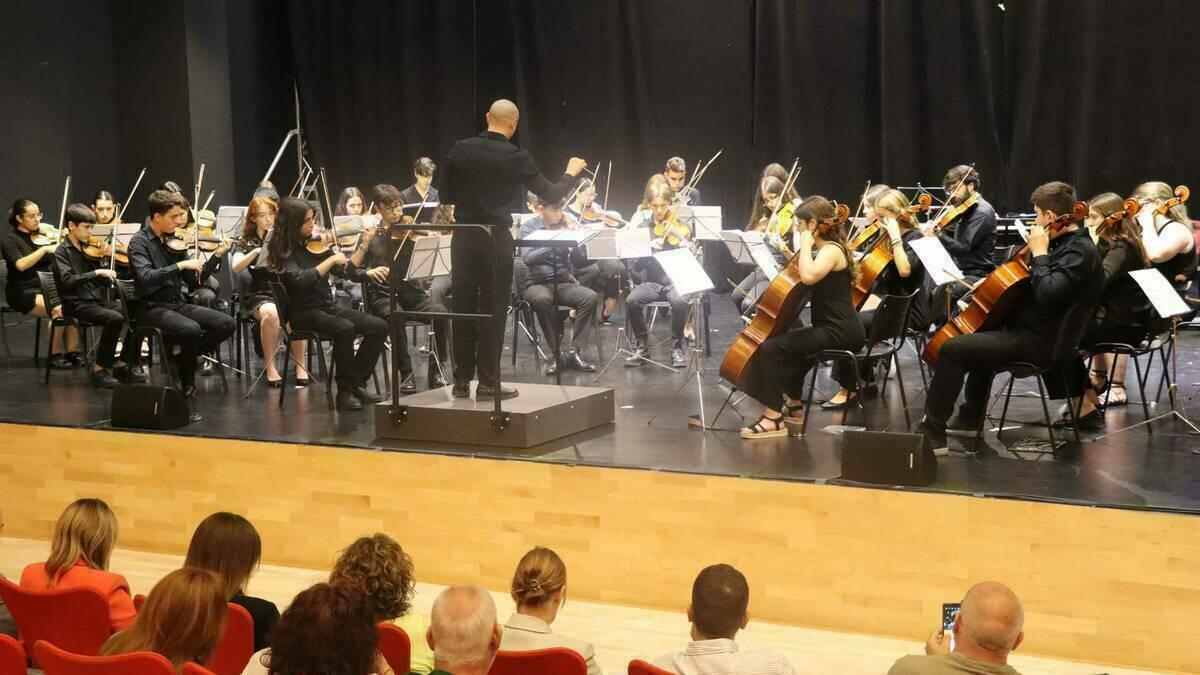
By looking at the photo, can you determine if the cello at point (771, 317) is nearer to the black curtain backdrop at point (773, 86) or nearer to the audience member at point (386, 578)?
the audience member at point (386, 578)

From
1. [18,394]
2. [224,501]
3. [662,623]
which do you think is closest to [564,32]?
[18,394]

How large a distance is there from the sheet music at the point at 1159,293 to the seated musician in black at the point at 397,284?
12.5 ft

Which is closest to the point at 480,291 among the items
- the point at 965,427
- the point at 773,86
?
the point at 965,427

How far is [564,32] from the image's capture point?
11734 mm

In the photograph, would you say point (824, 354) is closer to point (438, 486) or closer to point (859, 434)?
point (859, 434)

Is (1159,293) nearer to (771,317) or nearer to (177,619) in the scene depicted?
(771,317)

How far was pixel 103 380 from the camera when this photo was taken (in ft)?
24.1

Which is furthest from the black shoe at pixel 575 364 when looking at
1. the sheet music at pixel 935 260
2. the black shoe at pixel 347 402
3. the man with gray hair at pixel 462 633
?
the man with gray hair at pixel 462 633

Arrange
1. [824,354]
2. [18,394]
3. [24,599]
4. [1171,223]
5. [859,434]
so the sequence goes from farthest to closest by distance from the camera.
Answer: [18,394]
[1171,223]
[824,354]
[859,434]
[24,599]

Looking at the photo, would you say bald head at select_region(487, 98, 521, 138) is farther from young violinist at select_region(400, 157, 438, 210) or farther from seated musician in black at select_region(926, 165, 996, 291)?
young violinist at select_region(400, 157, 438, 210)

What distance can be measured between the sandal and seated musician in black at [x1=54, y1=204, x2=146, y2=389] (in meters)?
3.93

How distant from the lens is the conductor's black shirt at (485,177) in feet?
19.4

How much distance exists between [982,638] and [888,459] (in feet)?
6.52

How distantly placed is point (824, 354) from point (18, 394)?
4599mm
